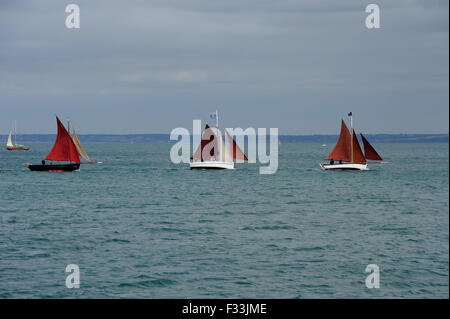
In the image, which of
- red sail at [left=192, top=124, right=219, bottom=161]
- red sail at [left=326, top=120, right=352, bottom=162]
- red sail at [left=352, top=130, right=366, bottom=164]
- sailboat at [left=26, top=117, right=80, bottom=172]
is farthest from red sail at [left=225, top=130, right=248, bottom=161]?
sailboat at [left=26, top=117, right=80, bottom=172]

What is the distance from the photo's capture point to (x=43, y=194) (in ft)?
210

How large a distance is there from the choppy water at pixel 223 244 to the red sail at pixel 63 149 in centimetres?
1567

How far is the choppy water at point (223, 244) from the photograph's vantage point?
941 inches

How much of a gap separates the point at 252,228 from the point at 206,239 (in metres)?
5.51

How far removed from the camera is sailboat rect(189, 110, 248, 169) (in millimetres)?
92250

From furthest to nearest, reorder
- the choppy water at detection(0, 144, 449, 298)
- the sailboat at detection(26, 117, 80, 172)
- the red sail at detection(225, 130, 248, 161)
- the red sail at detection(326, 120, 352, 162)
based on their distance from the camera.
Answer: the red sail at detection(225, 130, 248, 161) < the red sail at detection(326, 120, 352, 162) < the sailboat at detection(26, 117, 80, 172) < the choppy water at detection(0, 144, 449, 298)

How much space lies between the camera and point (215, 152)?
319 feet

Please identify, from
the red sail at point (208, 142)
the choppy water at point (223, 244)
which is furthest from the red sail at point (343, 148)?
the red sail at point (208, 142)

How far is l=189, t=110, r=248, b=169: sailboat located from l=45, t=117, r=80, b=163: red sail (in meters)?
21.5

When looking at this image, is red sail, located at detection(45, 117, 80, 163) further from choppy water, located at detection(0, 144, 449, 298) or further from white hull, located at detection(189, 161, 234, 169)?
white hull, located at detection(189, 161, 234, 169)

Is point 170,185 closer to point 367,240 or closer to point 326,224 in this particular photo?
point 326,224

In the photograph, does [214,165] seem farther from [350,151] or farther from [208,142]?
[350,151]

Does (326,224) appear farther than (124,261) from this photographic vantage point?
Yes
